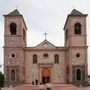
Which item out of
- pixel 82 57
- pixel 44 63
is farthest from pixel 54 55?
pixel 82 57

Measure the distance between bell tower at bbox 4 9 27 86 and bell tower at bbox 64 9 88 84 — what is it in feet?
25.3

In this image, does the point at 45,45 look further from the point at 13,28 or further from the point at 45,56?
the point at 13,28

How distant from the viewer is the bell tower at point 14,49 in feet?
224

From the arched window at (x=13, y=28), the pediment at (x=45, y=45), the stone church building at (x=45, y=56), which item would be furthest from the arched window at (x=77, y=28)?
the arched window at (x=13, y=28)

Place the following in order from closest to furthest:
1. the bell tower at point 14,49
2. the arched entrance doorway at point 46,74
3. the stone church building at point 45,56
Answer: the stone church building at point 45,56 → the bell tower at point 14,49 → the arched entrance doorway at point 46,74

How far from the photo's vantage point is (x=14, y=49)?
69062 mm

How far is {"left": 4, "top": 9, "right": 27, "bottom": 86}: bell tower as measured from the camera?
6819 cm

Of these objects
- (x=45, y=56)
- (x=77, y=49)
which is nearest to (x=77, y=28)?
(x=77, y=49)

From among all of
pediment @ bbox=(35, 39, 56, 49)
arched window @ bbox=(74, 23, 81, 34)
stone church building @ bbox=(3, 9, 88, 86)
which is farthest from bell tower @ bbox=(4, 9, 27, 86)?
arched window @ bbox=(74, 23, 81, 34)

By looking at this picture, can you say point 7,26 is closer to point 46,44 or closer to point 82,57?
point 46,44

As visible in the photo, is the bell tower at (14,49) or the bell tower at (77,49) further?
the bell tower at (14,49)

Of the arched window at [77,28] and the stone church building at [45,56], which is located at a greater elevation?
the arched window at [77,28]

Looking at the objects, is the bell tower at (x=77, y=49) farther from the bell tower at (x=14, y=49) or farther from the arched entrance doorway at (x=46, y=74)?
the bell tower at (x=14, y=49)

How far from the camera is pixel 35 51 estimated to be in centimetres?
7300
